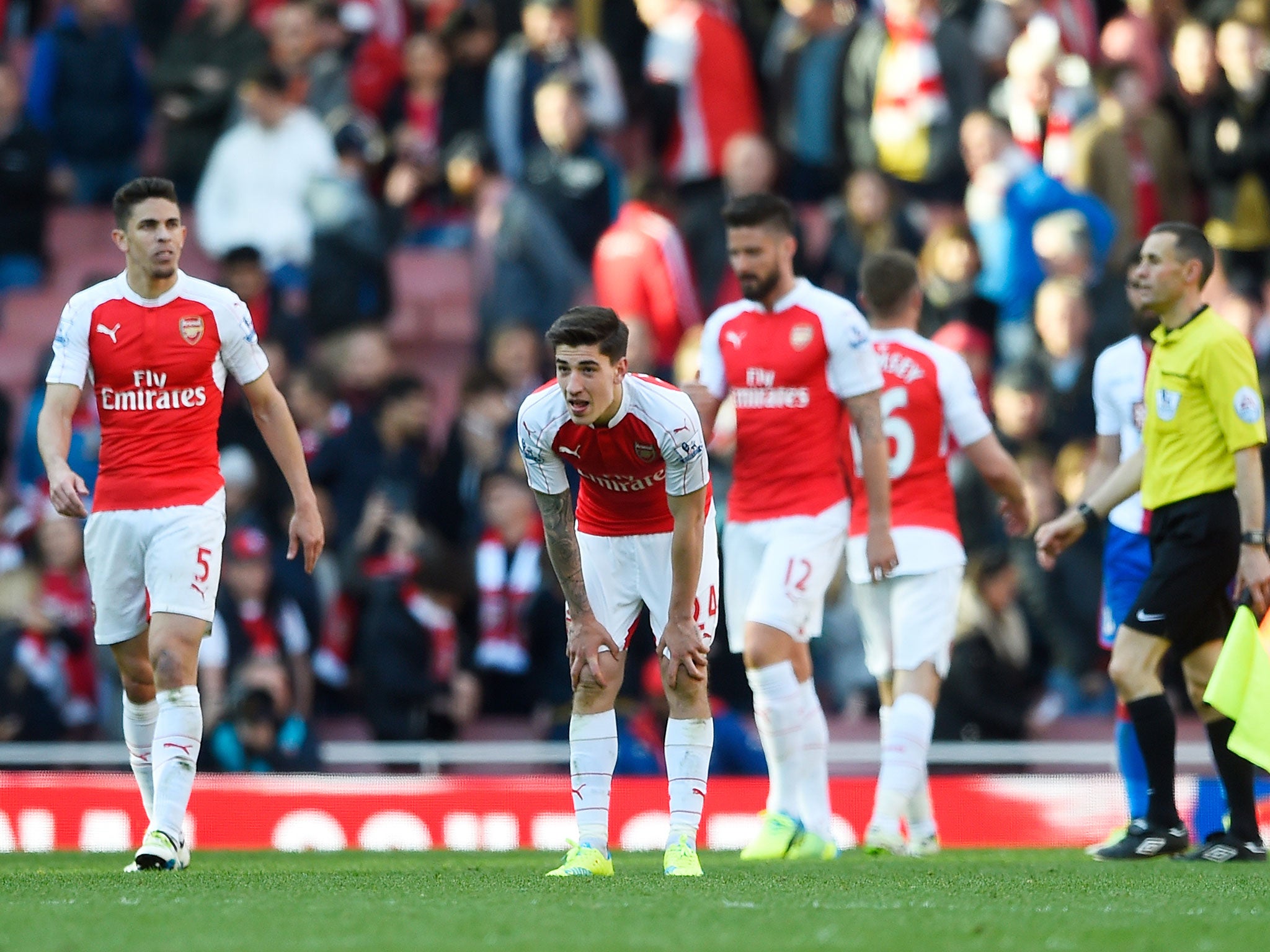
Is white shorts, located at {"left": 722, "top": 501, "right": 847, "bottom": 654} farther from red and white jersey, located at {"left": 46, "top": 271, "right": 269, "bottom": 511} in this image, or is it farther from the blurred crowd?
the blurred crowd

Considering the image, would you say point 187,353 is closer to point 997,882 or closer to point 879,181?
point 997,882

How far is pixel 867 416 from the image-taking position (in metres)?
9.09

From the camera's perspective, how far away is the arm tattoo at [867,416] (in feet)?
29.7

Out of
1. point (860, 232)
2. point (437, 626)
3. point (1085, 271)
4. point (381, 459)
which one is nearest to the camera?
point (437, 626)

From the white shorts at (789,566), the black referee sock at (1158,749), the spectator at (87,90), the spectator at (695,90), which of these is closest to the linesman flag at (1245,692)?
the black referee sock at (1158,749)

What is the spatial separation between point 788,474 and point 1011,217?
20.4 ft

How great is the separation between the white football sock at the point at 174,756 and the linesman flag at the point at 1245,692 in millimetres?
3884

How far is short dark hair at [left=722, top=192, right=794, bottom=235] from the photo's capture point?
9109mm

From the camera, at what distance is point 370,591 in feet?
43.7

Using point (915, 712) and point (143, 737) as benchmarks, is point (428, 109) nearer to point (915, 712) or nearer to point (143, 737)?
point (915, 712)

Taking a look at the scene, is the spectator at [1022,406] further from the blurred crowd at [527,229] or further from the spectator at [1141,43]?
the spectator at [1141,43]

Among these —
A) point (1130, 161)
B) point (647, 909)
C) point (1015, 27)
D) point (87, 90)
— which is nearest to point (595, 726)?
point (647, 909)

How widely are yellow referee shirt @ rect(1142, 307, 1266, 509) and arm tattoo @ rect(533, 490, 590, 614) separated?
280 centimetres

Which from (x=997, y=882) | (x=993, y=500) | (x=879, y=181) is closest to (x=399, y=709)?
(x=993, y=500)
